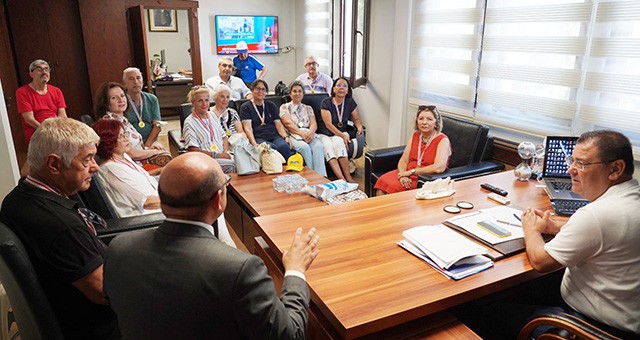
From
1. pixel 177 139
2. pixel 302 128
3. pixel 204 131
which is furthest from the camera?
pixel 302 128

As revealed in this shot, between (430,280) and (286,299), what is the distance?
0.54 m

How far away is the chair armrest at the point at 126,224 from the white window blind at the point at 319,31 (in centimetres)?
533

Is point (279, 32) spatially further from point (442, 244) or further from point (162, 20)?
point (442, 244)

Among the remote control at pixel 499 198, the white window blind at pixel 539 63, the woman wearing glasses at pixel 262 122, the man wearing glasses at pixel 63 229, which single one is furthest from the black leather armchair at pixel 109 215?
the white window blind at pixel 539 63

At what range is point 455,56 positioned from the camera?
4.52m

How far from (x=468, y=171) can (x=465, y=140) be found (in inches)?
17.2

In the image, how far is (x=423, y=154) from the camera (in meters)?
3.43

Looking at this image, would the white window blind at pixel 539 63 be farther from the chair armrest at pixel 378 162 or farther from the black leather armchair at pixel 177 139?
the black leather armchair at pixel 177 139

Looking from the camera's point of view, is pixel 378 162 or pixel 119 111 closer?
pixel 119 111

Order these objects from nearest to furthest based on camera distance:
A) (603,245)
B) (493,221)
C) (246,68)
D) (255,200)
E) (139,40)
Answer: (603,245) → (493,221) → (255,200) → (139,40) → (246,68)

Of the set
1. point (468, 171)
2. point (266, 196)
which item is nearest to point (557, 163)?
point (468, 171)

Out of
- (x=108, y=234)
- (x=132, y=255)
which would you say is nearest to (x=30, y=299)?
(x=132, y=255)

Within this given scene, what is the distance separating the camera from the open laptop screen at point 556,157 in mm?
2492

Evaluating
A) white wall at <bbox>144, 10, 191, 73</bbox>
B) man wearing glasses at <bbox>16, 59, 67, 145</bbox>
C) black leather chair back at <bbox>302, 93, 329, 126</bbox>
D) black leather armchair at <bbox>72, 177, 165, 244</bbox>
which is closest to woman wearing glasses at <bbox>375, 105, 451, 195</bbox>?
black leather chair back at <bbox>302, 93, 329, 126</bbox>
